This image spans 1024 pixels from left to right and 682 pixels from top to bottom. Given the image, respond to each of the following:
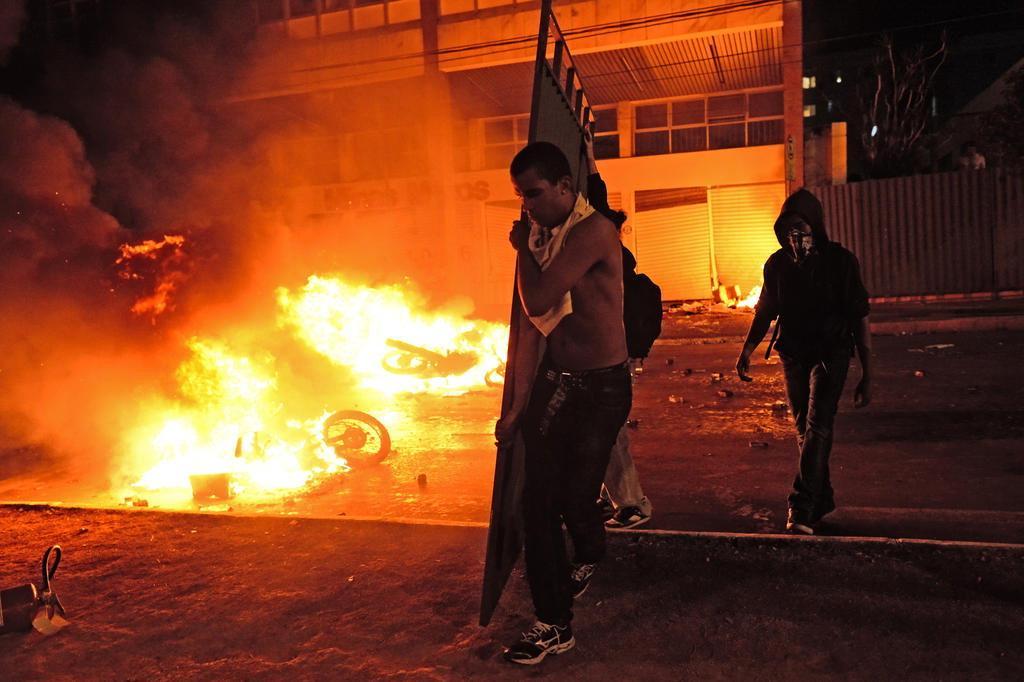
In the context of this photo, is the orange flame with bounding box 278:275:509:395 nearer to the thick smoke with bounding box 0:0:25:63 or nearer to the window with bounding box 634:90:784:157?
the thick smoke with bounding box 0:0:25:63

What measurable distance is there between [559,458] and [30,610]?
2.67 meters

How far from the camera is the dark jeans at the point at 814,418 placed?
420 centimetres

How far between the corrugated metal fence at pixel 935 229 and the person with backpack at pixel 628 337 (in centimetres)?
1647

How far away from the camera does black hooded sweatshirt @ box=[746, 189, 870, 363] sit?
4.11 metres

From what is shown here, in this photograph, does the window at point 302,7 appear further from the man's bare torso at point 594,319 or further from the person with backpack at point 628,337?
the man's bare torso at point 594,319

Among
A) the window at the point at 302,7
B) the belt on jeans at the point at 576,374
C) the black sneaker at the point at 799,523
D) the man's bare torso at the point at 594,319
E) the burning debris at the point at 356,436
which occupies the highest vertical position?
the window at the point at 302,7

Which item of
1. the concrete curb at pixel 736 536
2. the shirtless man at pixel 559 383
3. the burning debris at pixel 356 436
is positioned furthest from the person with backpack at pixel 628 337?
the burning debris at pixel 356 436

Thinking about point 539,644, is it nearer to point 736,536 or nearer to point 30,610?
point 736,536

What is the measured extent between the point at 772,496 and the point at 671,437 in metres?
2.08

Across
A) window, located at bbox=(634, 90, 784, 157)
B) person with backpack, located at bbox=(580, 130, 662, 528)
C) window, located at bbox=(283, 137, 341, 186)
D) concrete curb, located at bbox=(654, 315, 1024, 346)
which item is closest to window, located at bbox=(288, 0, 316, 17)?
window, located at bbox=(283, 137, 341, 186)

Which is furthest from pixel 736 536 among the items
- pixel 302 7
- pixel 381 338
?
pixel 302 7

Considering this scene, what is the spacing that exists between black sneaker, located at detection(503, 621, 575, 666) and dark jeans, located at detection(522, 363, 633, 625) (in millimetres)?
41

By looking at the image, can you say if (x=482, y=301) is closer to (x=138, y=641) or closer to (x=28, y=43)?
(x=28, y=43)

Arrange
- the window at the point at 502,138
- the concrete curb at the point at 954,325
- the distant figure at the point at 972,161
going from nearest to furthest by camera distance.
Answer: the concrete curb at the point at 954,325
the distant figure at the point at 972,161
the window at the point at 502,138
